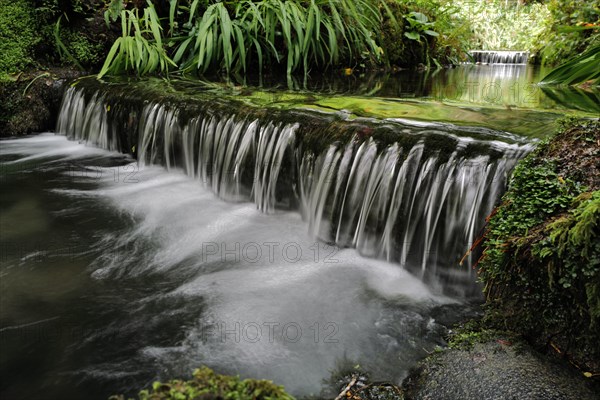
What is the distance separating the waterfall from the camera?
2.60 meters

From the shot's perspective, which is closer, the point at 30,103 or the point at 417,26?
the point at 30,103

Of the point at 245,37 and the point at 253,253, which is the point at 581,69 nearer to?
the point at 253,253

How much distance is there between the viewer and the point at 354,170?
10.3 feet

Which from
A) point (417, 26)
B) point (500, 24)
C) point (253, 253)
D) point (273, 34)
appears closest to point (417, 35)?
point (417, 26)

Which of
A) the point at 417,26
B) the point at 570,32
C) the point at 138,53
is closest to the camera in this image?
the point at 138,53

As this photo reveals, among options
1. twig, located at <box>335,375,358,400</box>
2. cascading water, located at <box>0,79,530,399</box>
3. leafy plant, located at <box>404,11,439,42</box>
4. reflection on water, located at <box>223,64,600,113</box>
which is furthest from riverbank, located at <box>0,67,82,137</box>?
twig, located at <box>335,375,358,400</box>

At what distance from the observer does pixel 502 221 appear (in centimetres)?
203

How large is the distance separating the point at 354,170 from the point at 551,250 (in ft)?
5.22

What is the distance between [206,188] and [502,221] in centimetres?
286

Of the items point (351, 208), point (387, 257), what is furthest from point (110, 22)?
point (387, 257)

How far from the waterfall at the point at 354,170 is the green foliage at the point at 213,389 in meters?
1.62

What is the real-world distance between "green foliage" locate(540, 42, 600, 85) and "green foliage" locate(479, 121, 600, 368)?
2324 mm

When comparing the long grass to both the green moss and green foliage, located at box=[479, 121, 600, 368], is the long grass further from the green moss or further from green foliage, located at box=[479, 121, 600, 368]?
the green moss

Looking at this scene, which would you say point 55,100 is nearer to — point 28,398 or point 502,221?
point 28,398
